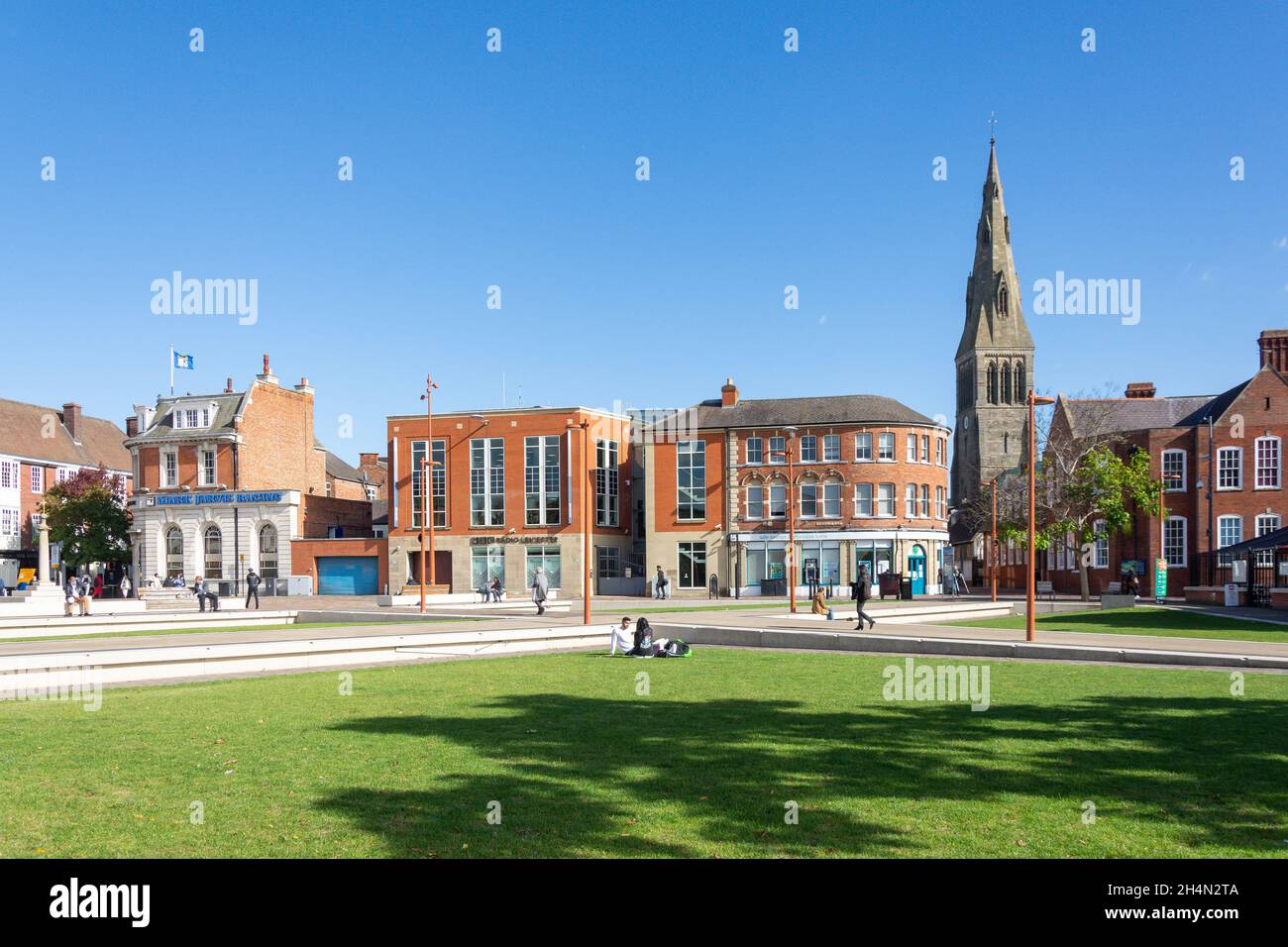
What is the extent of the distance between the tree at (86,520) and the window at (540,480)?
1162 inches

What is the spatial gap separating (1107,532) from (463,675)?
43296mm

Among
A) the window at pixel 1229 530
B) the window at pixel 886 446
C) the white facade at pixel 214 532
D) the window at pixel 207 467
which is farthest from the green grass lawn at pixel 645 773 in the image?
the window at pixel 207 467

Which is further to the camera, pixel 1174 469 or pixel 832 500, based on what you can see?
pixel 832 500

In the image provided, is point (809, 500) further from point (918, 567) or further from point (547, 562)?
point (547, 562)

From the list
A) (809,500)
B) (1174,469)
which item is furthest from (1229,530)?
(809,500)

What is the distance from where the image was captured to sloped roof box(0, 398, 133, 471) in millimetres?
75438

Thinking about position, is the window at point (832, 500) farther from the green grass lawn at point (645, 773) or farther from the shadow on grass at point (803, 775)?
the shadow on grass at point (803, 775)

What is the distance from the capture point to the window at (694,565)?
205 ft

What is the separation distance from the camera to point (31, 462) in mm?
75625

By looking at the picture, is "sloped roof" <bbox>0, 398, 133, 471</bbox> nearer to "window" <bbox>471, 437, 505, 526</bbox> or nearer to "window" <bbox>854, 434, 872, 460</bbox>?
"window" <bbox>471, 437, 505, 526</bbox>

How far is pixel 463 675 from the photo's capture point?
62.5 feet

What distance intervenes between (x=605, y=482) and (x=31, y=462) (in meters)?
43.1

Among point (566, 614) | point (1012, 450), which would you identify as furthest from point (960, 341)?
point (566, 614)
